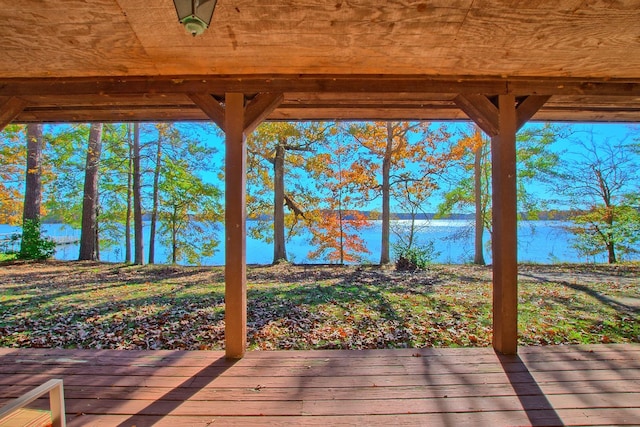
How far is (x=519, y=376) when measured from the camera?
233 centimetres

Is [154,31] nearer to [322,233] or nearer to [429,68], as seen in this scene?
[429,68]

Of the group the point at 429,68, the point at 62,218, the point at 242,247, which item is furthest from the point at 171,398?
the point at 62,218

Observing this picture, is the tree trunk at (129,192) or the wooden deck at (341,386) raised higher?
the tree trunk at (129,192)

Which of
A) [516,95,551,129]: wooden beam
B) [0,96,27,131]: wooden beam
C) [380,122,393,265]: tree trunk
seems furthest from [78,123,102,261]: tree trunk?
[516,95,551,129]: wooden beam

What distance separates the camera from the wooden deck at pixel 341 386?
1884 mm

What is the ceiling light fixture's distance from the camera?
4.20ft

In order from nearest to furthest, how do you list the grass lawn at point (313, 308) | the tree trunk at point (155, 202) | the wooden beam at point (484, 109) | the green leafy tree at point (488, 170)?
1. the wooden beam at point (484, 109)
2. the grass lawn at point (313, 308)
3. the green leafy tree at point (488, 170)
4. the tree trunk at point (155, 202)

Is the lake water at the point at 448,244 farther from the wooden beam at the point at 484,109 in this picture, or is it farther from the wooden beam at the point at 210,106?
the wooden beam at the point at 210,106

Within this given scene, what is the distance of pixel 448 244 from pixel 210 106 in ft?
35.7

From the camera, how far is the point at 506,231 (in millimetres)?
2668

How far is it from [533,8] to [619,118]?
295 cm

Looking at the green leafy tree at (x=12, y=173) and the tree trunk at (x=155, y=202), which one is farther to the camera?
the tree trunk at (x=155, y=202)

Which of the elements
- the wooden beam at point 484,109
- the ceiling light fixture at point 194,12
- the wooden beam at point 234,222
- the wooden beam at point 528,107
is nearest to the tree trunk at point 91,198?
the wooden beam at point 234,222

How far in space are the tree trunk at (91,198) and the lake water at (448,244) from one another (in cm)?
82
